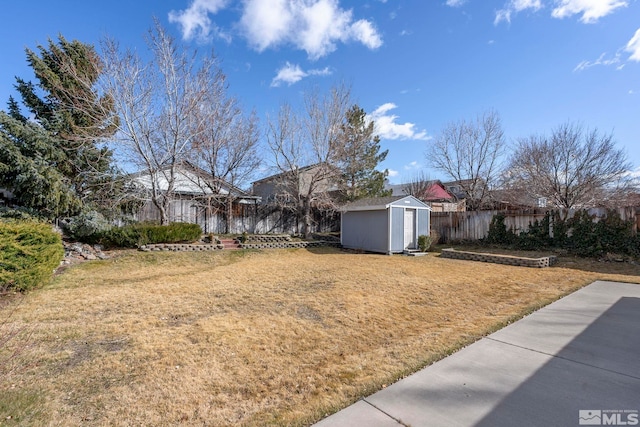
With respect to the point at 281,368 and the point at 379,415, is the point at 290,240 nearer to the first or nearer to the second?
the point at 281,368

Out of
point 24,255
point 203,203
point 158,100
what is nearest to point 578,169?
point 203,203

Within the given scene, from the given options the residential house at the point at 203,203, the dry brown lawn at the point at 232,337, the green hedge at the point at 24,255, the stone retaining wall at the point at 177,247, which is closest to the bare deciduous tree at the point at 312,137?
the residential house at the point at 203,203

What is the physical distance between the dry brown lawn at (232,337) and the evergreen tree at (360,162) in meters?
10.5

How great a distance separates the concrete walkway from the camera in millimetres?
2098

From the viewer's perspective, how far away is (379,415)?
7.02 feet

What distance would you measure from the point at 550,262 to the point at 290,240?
994 centimetres

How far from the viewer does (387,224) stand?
12.2 metres

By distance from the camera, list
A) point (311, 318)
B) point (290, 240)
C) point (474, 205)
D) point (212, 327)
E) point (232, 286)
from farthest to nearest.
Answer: point (474, 205), point (290, 240), point (232, 286), point (311, 318), point (212, 327)

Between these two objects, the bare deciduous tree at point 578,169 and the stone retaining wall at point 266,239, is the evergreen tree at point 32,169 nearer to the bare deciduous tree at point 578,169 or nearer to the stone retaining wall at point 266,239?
the stone retaining wall at point 266,239

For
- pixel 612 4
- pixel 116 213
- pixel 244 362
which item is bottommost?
pixel 244 362

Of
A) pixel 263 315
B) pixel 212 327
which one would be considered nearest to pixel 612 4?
pixel 263 315

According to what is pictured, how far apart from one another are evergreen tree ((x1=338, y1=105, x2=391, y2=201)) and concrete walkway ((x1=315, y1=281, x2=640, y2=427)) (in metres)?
13.8

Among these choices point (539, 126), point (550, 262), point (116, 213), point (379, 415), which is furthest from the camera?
point (539, 126)

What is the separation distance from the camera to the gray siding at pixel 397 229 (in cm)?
1226
